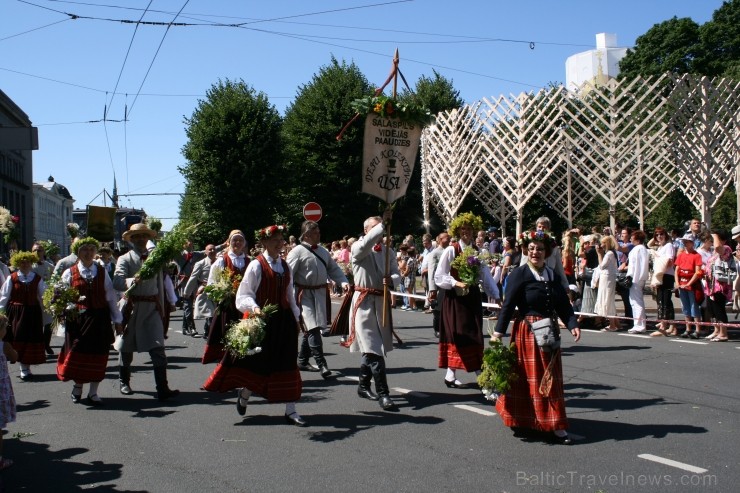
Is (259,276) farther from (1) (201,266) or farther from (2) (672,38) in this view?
(2) (672,38)

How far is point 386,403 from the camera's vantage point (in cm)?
810

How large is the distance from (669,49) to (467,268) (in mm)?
42789

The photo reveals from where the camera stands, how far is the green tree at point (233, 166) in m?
40.1

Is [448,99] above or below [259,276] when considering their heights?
above

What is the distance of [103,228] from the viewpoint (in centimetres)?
1472

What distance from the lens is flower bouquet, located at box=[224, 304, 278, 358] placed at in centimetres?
730

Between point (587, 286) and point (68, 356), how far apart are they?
34.4 feet

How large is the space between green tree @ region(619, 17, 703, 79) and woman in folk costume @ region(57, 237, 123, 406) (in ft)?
137

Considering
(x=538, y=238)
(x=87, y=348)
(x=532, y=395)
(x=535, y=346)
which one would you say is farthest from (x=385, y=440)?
(x=87, y=348)

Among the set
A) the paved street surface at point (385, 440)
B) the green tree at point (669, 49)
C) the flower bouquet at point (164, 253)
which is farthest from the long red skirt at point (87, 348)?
the green tree at point (669, 49)

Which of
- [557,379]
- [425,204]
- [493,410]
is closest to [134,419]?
[493,410]

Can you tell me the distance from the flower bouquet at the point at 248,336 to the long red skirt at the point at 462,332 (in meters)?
2.59

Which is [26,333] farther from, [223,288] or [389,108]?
[389,108]

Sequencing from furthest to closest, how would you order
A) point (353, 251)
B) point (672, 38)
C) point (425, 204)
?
1. point (672, 38)
2. point (425, 204)
3. point (353, 251)
